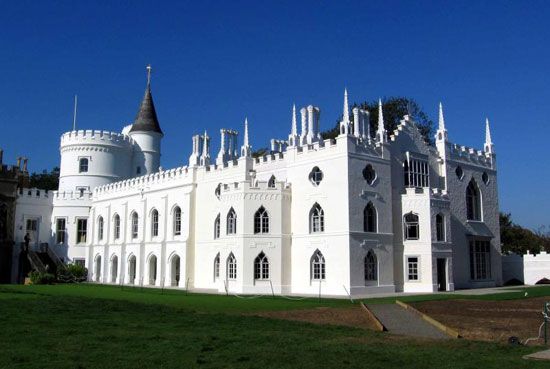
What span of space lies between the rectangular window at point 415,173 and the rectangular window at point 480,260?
5.99 metres

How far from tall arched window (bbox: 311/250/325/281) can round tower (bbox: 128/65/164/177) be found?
25.7 metres

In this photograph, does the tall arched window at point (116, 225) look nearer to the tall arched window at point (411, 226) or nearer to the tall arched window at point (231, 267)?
the tall arched window at point (231, 267)

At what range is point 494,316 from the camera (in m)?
19.5

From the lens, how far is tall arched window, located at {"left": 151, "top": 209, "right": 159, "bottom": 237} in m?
43.9

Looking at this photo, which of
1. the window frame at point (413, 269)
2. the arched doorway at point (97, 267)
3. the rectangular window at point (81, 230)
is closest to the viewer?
the window frame at point (413, 269)

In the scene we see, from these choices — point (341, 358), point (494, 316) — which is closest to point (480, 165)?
point (494, 316)

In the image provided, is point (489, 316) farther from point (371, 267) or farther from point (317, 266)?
point (317, 266)

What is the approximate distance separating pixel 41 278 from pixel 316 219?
67.0 ft

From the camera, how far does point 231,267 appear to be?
3453cm

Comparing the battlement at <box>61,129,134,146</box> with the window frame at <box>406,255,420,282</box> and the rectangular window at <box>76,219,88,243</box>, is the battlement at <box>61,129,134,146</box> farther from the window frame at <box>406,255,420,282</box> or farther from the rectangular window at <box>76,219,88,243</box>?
the window frame at <box>406,255,420,282</box>

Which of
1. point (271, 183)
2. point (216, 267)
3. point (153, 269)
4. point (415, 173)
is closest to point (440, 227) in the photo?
point (415, 173)

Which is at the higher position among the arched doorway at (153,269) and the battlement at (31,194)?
the battlement at (31,194)

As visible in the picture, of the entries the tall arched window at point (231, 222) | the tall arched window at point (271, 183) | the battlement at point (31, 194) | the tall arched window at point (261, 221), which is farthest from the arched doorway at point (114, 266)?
the tall arched window at point (261, 221)

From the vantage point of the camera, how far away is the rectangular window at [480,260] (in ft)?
128
